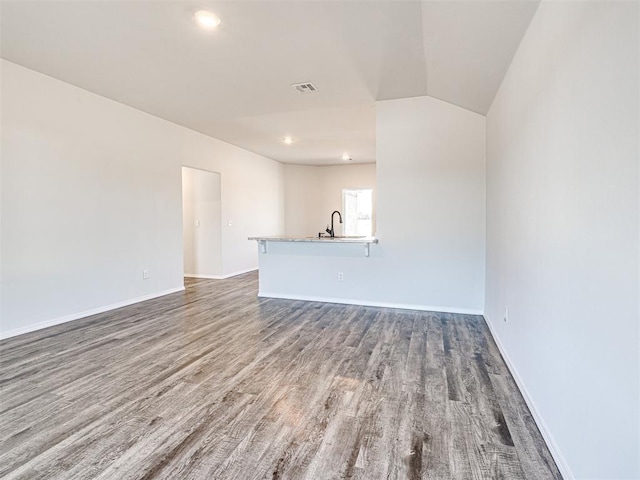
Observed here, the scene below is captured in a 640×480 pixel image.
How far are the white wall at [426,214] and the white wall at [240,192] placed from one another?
306 centimetres

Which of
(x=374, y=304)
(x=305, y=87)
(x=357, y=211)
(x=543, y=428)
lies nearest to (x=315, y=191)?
(x=357, y=211)

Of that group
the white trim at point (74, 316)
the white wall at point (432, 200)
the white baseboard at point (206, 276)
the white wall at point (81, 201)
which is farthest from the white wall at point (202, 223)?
the white wall at point (432, 200)

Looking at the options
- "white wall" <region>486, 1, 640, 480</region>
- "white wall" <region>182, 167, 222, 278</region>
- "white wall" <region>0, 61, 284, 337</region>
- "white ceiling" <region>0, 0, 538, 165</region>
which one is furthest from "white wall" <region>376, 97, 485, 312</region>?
"white wall" <region>182, 167, 222, 278</region>

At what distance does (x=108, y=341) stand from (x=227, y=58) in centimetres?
282

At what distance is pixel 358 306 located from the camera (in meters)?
4.38

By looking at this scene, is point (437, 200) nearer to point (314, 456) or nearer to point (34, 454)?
point (314, 456)

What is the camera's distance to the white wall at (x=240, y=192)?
594 centimetres

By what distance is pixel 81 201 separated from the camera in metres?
3.91

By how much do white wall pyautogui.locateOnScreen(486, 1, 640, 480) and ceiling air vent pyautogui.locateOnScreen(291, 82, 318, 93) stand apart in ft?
6.72

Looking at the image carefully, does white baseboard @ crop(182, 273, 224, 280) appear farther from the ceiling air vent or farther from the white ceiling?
the ceiling air vent

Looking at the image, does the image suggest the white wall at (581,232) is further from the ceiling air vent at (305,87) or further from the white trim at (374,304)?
the ceiling air vent at (305,87)

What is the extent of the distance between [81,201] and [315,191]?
19.5 ft

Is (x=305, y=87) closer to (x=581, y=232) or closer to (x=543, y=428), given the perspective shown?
(x=581, y=232)

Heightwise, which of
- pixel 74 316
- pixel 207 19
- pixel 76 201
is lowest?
pixel 74 316
